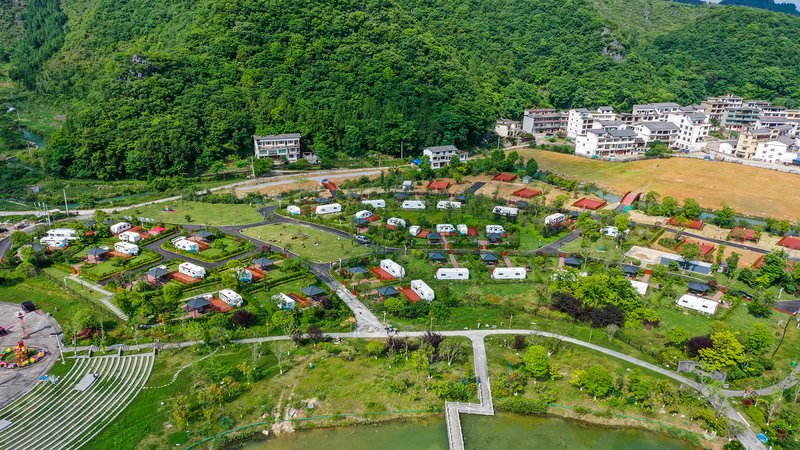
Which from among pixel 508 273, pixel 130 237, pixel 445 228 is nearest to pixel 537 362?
pixel 508 273

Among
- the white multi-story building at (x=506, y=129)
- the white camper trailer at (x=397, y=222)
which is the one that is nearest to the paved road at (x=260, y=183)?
the white camper trailer at (x=397, y=222)

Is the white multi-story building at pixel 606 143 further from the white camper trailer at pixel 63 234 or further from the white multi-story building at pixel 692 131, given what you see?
the white camper trailer at pixel 63 234

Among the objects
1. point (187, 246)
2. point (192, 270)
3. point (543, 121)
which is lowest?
point (192, 270)

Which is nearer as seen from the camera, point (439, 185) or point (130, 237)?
point (130, 237)

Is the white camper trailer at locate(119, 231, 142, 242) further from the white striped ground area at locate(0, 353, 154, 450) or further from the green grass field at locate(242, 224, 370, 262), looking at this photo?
the white striped ground area at locate(0, 353, 154, 450)

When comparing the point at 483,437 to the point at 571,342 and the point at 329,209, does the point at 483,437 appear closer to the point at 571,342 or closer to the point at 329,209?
the point at 571,342
